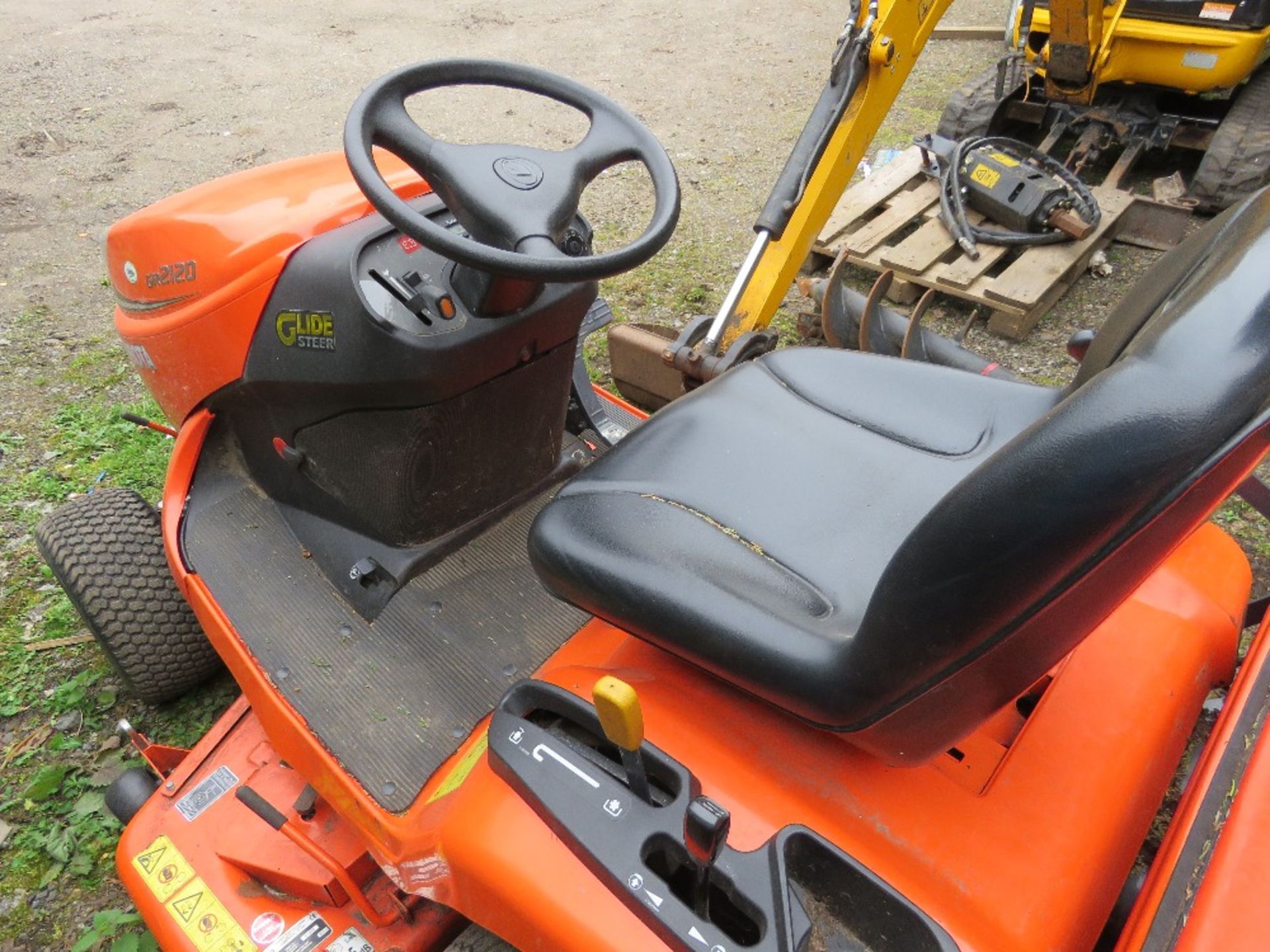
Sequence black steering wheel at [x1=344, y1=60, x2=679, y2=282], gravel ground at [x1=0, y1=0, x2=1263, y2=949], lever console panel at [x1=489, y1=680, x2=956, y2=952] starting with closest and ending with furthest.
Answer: lever console panel at [x1=489, y1=680, x2=956, y2=952] < black steering wheel at [x1=344, y1=60, x2=679, y2=282] < gravel ground at [x1=0, y1=0, x2=1263, y2=949]

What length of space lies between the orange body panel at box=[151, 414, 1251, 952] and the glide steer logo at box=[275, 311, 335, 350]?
690 mm

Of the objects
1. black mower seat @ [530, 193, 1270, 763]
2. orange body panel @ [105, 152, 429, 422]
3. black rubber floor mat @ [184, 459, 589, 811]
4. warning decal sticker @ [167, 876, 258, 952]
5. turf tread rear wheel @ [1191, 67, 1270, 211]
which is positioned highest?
turf tread rear wheel @ [1191, 67, 1270, 211]

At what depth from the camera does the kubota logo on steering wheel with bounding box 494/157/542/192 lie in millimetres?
1346

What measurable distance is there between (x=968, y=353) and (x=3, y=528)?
2.81 metres

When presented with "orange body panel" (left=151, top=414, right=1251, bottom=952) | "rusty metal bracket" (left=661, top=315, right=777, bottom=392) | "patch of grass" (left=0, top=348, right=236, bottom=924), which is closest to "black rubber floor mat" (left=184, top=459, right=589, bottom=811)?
"orange body panel" (left=151, top=414, right=1251, bottom=952)

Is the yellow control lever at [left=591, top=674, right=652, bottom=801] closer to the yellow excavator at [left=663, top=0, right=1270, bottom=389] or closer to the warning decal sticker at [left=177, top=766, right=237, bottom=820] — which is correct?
the warning decal sticker at [left=177, top=766, right=237, bottom=820]

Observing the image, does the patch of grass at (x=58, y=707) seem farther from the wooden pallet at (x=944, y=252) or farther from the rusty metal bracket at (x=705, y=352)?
the wooden pallet at (x=944, y=252)

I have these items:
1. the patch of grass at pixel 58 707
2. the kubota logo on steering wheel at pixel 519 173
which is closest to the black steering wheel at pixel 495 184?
the kubota logo on steering wheel at pixel 519 173

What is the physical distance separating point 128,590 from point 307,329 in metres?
0.73

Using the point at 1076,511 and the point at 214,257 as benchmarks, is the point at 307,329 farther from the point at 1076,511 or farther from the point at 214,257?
the point at 1076,511

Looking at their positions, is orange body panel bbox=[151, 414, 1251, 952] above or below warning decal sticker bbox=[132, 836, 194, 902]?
above

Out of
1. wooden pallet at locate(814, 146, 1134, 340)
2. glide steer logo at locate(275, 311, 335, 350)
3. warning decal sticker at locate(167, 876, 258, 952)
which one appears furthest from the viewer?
wooden pallet at locate(814, 146, 1134, 340)

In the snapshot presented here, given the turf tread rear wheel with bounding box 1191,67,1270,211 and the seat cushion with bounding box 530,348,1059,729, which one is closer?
the seat cushion with bounding box 530,348,1059,729

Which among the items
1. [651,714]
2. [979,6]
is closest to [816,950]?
[651,714]
